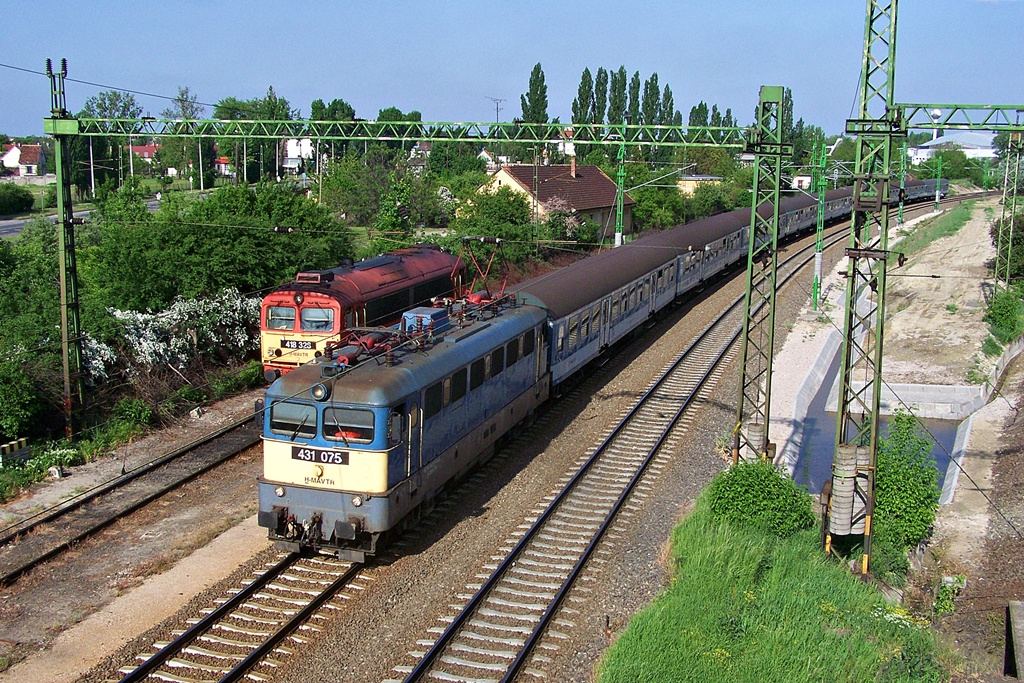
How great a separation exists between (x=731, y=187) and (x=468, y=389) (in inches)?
2506

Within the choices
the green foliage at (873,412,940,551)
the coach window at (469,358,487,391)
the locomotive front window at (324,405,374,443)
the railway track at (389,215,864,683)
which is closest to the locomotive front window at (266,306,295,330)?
the coach window at (469,358,487,391)

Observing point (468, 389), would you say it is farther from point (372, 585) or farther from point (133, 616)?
point (133, 616)

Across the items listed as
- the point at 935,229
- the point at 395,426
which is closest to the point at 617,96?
the point at 935,229

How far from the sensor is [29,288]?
2455 cm

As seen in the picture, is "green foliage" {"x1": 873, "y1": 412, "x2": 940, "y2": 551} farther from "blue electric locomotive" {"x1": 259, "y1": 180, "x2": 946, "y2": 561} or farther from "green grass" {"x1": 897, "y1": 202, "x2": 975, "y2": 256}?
"green grass" {"x1": 897, "y1": 202, "x2": 975, "y2": 256}

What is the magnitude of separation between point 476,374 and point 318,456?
12.5 feet

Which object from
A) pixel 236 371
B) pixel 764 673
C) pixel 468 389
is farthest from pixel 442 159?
pixel 764 673

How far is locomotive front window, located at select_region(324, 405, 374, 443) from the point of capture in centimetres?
1248

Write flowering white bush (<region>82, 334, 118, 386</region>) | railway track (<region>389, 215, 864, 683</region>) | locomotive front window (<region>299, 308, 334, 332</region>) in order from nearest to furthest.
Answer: railway track (<region>389, 215, 864, 683</region>) → flowering white bush (<region>82, 334, 118, 386</region>) → locomotive front window (<region>299, 308, 334, 332</region>)

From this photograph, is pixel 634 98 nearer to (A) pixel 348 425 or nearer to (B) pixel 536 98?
(B) pixel 536 98

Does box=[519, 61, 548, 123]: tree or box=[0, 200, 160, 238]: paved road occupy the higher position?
box=[519, 61, 548, 123]: tree

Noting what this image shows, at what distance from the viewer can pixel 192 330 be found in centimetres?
2417

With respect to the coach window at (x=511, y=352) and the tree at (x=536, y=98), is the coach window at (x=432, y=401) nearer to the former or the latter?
the coach window at (x=511, y=352)

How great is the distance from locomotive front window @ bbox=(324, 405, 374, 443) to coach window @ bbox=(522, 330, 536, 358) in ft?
20.6
